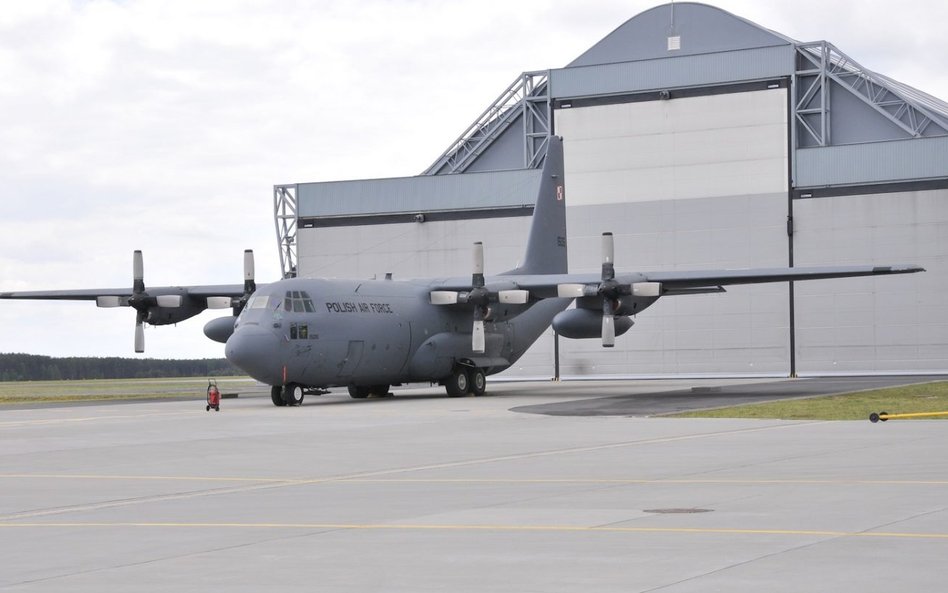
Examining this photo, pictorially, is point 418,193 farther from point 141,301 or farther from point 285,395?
point 285,395

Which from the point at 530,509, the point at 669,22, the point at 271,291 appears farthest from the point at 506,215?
the point at 530,509

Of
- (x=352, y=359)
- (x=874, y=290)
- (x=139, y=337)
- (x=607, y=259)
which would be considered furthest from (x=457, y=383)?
(x=874, y=290)

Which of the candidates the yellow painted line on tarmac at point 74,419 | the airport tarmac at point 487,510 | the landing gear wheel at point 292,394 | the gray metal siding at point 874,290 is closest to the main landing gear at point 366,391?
the landing gear wheel at point 292,394

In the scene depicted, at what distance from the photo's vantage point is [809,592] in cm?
734

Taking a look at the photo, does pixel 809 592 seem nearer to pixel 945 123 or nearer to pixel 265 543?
pixel 265 543

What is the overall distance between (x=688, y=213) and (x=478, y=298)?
20420mm

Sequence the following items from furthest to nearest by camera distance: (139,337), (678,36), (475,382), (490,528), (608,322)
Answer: (678,36), (139,337), (475,382), (608,322), (490,528)

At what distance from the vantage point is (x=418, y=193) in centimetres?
6519

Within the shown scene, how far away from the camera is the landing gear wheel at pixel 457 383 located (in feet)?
141

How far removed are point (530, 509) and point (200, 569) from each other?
13.1 ft

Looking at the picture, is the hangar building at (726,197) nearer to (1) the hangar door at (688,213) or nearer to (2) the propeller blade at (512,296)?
(1) the hangar door at (688,213)

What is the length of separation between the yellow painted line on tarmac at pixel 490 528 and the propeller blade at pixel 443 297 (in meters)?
30.8

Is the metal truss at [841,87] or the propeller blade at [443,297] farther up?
the metal truss at [841,87]

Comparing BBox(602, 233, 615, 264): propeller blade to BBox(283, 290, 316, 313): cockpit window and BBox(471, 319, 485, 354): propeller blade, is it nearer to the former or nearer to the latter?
BBox(471, 319, 485, 354): propeller blade
